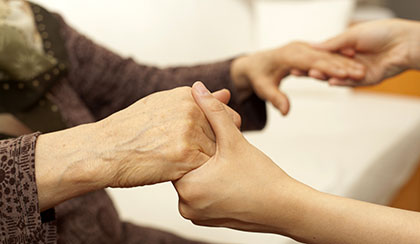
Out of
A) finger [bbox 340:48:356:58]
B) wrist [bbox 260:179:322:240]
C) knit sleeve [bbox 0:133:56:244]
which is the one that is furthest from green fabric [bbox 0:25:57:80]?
finger [bbox 340:48:356:58]

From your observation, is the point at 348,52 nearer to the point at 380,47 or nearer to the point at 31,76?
the point at 380,47

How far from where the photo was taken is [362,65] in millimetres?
1007

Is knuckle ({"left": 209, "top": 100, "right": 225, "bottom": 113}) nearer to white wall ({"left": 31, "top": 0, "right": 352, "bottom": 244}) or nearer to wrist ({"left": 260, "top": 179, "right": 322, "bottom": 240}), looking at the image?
wrist ({"left": 260, "top": 179, "right": 322, "bottom": 240})

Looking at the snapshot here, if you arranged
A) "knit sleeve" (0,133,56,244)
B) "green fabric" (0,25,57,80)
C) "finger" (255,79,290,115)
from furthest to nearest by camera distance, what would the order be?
"finger" (255,79,290,115)
"green fabric" (0,25,57,80)
"knit sleeve" (0,133,56,244)

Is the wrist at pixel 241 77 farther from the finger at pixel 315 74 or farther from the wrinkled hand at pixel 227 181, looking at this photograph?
the wrinkled hand at pixel 227 181

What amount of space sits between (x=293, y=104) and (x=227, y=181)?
148 cm

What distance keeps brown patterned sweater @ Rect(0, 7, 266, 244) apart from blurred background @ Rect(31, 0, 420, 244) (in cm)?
11

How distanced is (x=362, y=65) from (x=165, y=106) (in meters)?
0.60

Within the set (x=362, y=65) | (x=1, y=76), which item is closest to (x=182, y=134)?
(x=1, y=76)

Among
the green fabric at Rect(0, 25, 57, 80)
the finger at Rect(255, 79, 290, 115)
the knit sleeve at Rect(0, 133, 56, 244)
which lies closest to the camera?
the knit sleeve at Rect(0, 133, 56, 244)

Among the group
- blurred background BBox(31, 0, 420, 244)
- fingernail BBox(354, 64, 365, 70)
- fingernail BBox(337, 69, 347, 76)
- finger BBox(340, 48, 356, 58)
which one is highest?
finger BBox(340, 48, 356, 58)

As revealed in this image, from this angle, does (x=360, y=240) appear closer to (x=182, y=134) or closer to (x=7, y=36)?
(x=182, y=134)

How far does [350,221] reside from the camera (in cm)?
55

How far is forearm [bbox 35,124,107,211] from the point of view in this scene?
20.7 inches
